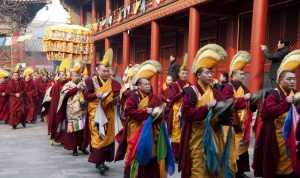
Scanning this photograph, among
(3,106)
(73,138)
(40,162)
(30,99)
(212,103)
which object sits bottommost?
(40,162)

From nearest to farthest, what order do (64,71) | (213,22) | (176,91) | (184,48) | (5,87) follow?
(176,91)
(64,71)
(5,87)
(213,22)
(184,48)

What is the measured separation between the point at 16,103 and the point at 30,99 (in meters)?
0.86

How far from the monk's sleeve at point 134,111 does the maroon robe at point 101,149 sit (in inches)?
58.2

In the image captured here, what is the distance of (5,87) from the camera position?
12641mm

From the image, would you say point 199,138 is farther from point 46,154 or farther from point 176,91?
point 46,154

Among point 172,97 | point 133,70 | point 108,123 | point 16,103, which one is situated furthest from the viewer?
point 16,103

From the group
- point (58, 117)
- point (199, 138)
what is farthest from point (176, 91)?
point (199, 138)

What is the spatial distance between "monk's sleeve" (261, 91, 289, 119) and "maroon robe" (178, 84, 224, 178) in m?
0.47

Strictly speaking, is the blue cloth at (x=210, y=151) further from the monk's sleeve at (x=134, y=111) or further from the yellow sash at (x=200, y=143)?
the monk's sleeve at (x=134, y=111)

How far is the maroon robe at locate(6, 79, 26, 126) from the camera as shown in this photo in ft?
36.9

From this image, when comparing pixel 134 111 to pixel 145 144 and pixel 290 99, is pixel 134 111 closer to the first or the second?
pixel 145 144

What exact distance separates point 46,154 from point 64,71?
1943mm

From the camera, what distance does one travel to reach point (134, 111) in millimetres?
4480

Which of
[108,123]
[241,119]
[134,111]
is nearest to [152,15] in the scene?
[108,123]
